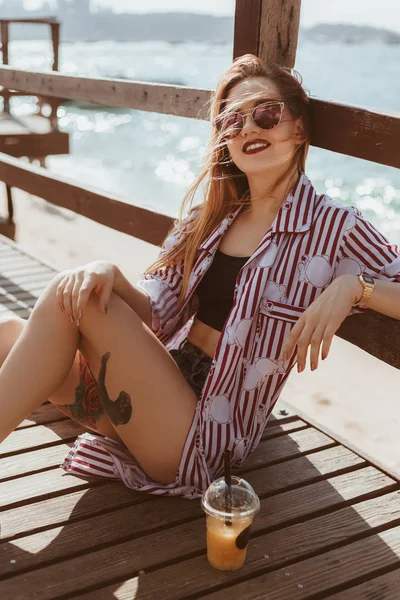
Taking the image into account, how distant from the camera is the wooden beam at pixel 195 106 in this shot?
1.97 meters

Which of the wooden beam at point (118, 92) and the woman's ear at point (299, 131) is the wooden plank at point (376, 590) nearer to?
the woman's ear at point (299, 131)

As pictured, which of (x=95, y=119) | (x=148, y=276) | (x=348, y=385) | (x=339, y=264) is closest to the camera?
(x=339, y=264)

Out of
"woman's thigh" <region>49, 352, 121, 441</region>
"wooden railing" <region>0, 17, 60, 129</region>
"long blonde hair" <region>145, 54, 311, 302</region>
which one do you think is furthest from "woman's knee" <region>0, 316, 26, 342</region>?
"wooden railing" <region>0, 17, 60, 129</region>

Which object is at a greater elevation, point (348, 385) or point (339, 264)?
point (339, 264)

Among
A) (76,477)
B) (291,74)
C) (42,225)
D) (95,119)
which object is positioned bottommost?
(95,119)

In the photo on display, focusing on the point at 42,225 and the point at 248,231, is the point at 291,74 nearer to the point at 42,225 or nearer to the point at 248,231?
the point at 248,231

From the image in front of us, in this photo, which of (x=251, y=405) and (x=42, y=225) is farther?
(x=42, y=225)

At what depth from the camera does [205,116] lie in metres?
2.78

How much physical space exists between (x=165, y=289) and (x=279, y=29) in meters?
0.98

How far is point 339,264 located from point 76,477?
100cm

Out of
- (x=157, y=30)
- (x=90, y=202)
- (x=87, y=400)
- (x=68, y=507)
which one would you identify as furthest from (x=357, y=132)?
(x=157, y=30)

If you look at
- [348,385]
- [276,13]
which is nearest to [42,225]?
[348,385]

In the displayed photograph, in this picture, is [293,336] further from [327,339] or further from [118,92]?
[118,92]

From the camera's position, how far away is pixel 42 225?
11.3m
